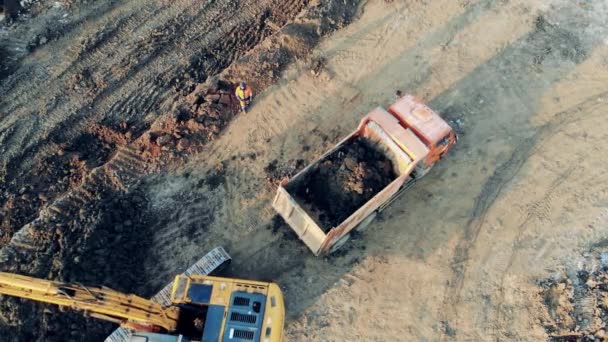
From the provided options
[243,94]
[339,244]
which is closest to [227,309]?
[339,244]

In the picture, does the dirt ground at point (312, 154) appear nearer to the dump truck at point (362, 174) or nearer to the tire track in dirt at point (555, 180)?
the tire track in dirt at point (555, 180)

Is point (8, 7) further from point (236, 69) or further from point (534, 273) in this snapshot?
point (534, 273)

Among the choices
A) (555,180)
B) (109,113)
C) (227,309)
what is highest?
(109,113)

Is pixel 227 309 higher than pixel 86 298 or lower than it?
lower

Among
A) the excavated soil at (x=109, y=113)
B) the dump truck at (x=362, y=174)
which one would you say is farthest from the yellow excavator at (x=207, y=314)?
the dump truck at (x=362, y=174)

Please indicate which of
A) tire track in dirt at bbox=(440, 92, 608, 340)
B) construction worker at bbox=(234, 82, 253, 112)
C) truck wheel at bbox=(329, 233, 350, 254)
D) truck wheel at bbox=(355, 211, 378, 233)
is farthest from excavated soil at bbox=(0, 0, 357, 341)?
tire track in dirt at bbox=(440, 92, 608, 340)

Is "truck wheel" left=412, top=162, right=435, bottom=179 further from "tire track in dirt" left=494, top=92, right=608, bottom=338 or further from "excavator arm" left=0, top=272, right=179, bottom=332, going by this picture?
"excavator arm" left=0, top=272, right=179, bottom=332

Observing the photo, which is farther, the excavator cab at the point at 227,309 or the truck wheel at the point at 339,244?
the truck wheel at the point at 339,244

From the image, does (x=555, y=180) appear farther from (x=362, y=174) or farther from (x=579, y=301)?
(x=362, y=174)
